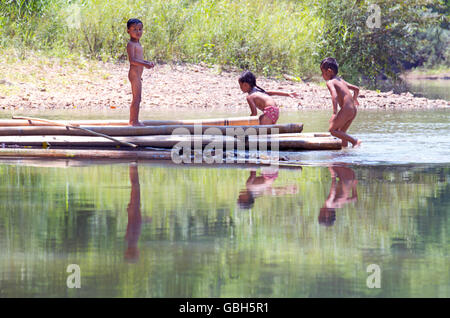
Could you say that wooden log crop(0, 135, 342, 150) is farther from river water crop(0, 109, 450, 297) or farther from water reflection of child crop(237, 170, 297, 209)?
water reflection of child crop(237, 170, 297, 209)

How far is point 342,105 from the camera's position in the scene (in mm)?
10820

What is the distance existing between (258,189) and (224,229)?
71.3 inches

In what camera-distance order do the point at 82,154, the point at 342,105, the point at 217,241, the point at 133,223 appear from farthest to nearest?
the point at 342,105
the point at 82,154
the point at 133,223
the point at 217,241

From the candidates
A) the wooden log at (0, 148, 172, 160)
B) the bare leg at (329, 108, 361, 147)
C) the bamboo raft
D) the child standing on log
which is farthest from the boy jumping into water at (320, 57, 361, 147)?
the wooden log at (0, 148, 172, 160)

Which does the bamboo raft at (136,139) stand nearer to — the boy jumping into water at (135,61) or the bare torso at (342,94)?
the boy jumping into water at (135,61)

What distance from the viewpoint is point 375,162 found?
30.7 feet

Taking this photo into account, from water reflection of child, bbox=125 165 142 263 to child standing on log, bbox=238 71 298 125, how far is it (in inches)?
142

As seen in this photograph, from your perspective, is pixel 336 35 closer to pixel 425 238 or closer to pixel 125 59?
pixel 125 59

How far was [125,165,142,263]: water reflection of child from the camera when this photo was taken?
4.72 meters

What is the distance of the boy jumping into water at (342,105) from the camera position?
10578mm

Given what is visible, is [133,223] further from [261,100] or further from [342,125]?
[261,100]

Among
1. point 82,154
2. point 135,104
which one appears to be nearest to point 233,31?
point 135,104

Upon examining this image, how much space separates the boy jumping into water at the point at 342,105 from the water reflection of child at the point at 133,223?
145 inches
